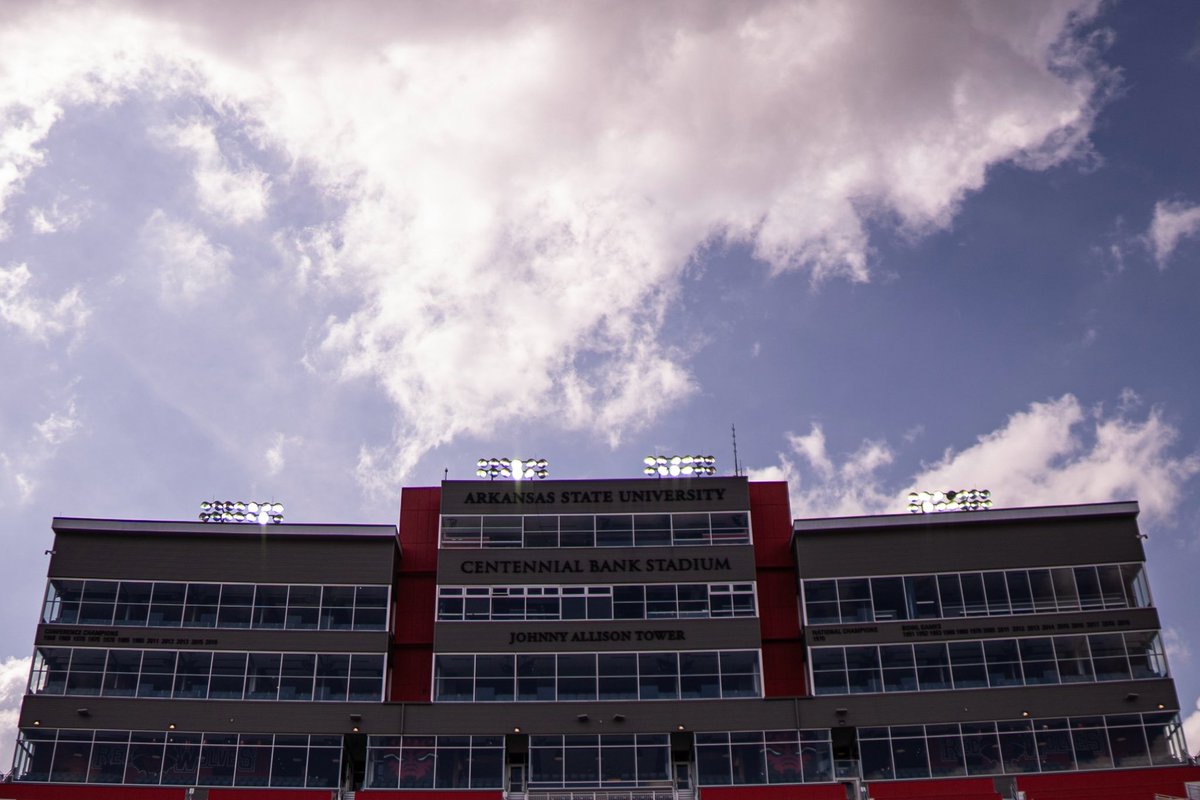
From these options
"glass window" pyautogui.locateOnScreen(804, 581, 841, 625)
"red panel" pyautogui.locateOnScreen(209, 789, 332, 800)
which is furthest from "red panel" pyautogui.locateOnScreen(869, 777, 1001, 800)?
"red panel" pyautogui.locateOnScreen(209, 789, 332, 800)

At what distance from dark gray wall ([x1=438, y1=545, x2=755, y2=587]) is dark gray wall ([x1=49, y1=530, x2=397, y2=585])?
5.14 meters

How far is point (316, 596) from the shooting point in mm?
70812

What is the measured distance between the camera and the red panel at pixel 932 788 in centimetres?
6378

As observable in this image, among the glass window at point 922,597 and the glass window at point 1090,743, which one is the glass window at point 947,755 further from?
the glass window at point 922,597

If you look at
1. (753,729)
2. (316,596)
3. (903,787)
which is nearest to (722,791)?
(753,729)

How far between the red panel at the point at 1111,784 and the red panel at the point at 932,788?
207 cm

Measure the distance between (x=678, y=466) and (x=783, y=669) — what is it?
1520cm

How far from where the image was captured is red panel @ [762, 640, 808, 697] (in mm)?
70062

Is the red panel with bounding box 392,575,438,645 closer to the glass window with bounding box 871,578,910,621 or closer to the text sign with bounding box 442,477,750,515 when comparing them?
the text sign with bounding box 442,477,750,515

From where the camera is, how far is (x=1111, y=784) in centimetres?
6375

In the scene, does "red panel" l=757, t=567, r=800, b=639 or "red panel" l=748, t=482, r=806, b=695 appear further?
"red panel" l=757, t=567, r=800, b=639

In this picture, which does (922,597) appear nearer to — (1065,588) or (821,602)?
(821,602)

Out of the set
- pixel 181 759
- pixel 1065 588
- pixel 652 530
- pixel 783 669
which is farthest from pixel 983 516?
pixel 181 759

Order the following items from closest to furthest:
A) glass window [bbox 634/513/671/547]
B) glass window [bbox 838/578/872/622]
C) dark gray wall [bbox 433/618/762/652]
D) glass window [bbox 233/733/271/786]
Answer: glass window [bbox 233/733/271/786], dark gray wall [bbox 433/618/762/652], glass window [bbox 838/578/872/622], glass window [bbox 634/513/671/547]
